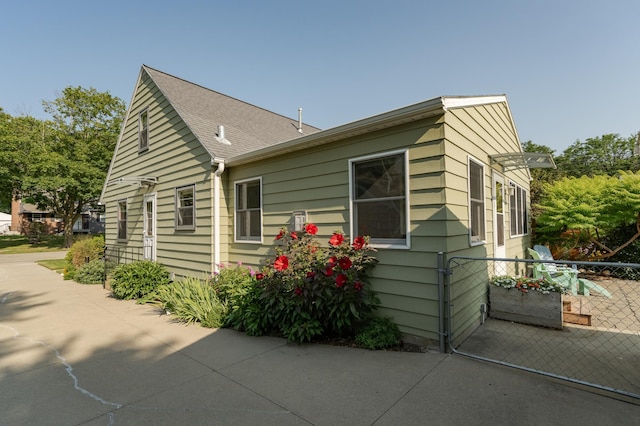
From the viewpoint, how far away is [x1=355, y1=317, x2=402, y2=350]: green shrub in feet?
12.6

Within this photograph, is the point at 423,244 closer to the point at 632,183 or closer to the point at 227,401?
the point at 227,401

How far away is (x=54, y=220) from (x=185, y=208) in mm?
44733

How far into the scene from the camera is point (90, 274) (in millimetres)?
9180

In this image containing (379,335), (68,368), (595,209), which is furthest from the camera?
(595,209)

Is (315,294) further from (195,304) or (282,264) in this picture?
(195,304)

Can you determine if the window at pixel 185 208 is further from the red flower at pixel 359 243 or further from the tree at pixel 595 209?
the tree at pixel 595 209

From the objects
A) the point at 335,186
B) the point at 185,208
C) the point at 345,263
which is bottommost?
the point at 345,263

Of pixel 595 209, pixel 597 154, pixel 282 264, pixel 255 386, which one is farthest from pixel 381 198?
pixel 597 154

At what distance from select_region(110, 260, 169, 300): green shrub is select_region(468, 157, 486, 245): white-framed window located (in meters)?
7.04

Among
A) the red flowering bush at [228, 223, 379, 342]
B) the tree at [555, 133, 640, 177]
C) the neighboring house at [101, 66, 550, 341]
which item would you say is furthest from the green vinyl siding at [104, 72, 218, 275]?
the tree at [555, 133, 640, 177]

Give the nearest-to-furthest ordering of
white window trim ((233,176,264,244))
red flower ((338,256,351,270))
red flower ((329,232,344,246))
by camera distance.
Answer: red flower ((338,256,351,270)) → red flower ((329,232,344,246)) → white window trim ((233,176,264,244))

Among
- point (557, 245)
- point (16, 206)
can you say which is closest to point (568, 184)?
point (557, 245)

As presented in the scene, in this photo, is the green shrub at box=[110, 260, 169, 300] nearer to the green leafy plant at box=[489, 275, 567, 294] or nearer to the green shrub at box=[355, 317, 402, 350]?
the green shrub at box=[355, 317, 402, 350]

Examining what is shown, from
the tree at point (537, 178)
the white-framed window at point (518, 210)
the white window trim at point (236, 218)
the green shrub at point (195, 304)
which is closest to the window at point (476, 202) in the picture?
the white-framed window at point (518, 210)
